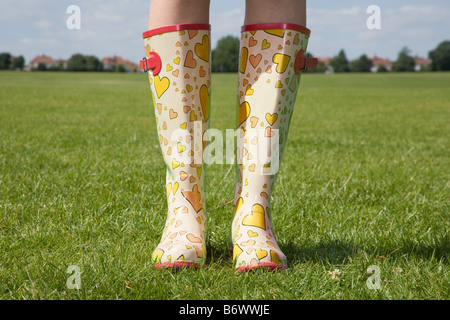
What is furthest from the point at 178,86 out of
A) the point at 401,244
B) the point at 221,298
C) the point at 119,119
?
the point at 119,119

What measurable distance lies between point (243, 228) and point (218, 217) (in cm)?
49

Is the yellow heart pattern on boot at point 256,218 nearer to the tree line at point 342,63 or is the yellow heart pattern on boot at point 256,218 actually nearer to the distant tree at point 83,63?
the tree line at point 342,63

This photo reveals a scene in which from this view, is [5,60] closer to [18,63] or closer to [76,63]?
[18,63]

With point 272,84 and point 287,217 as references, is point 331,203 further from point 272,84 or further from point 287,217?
point 272,84

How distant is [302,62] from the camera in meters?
1.43

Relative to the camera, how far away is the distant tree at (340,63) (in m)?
59.8

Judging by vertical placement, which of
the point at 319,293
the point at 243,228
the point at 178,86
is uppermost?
the point at 178,86

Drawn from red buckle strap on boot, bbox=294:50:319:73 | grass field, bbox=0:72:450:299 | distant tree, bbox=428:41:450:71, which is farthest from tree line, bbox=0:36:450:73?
red buckle strap on boot, bbox=294:50:319:73

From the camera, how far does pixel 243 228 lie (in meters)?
1.42

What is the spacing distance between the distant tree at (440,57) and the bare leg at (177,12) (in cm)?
6733

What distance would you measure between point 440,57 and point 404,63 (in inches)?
266

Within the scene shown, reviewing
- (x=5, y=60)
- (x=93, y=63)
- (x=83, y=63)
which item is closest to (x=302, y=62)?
(x=83, y=63)

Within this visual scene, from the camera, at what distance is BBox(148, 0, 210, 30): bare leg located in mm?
1371

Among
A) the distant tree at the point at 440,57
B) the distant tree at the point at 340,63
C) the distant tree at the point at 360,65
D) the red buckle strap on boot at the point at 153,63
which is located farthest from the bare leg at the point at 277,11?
the distant tree at the point at 440,57
